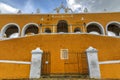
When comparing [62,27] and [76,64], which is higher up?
[62,27]

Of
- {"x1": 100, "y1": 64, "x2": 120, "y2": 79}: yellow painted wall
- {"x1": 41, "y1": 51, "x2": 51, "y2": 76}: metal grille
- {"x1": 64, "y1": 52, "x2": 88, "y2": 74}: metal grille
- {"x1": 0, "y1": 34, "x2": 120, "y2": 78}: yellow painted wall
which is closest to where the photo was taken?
{"x1": 100, "y1": 64, "x2": 120, "y2": 79}: yellow painted wall

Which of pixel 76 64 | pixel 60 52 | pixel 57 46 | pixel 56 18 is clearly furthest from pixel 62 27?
pixel 76 64

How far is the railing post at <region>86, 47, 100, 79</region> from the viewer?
1148cm

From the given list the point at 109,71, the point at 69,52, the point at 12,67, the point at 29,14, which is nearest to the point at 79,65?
the point at 69,52

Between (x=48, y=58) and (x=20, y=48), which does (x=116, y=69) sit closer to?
(x=48, y=58)

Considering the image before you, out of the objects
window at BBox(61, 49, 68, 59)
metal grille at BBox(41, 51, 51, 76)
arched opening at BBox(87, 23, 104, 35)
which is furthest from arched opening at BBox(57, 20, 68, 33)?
metal grille at BBox(41, 51, 51, 76)

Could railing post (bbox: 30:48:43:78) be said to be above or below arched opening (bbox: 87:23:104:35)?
below

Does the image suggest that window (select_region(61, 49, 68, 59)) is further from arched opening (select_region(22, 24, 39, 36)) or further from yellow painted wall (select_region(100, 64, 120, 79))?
arched opening (select_region(22, 24, 39, 36))

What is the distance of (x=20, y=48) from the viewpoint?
46.4 ft

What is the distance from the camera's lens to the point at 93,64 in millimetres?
11867

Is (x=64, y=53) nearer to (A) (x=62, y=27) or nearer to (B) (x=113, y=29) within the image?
(A) (x=62, y=27)

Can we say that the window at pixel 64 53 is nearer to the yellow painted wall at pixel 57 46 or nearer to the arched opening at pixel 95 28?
the yellow painted wall at pixel 57 46

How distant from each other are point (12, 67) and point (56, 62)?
3590 millimetres

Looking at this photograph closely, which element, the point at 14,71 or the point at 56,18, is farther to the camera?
the point at 56,18
